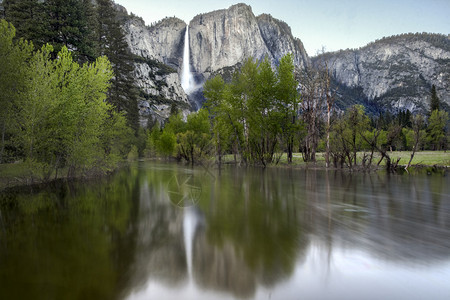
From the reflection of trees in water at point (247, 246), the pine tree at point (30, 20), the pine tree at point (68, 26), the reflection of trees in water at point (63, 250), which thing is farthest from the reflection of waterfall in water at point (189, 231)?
the pine tree at point (30, 20)

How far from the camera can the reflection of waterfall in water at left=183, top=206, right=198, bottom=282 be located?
17.7 feet

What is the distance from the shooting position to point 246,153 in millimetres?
43375

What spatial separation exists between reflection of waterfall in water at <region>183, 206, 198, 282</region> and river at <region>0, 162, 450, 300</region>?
29 mm

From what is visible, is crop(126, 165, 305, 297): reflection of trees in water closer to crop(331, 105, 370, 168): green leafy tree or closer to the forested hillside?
the forested hillside

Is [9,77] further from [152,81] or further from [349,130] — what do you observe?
[152,81]

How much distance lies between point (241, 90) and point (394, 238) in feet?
111

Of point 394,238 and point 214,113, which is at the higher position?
point 214,113

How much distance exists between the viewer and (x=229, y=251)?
583cm

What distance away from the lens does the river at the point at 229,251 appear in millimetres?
4273

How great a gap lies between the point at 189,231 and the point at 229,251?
203 centimetres

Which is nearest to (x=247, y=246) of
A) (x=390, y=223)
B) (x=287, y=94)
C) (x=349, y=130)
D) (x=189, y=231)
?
(x=189, y=231)

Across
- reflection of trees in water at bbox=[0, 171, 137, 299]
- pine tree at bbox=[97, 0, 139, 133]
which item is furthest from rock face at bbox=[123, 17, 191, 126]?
reflection of trees in water at bbox=[0, 171, 137, 299]

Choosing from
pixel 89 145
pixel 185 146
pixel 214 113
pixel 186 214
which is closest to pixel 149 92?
pixel 185 146

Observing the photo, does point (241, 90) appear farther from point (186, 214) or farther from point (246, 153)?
point (186, 214)
